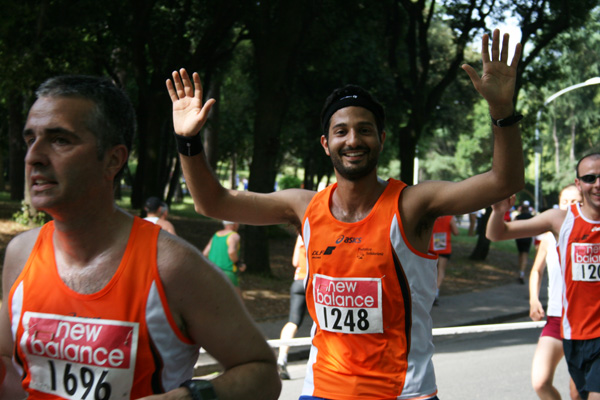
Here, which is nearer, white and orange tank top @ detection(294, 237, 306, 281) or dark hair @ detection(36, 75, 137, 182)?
dark hair @ detection(36, 75, 137, 182)

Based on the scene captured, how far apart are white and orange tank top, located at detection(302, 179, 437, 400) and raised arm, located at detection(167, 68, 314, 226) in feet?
1.28

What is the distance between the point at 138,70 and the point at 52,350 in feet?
47.2

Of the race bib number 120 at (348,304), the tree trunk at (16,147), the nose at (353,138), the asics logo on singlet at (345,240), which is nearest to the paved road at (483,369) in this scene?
the race bib number 120 at (348,304)

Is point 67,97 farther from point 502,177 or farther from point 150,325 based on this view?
point 502,177

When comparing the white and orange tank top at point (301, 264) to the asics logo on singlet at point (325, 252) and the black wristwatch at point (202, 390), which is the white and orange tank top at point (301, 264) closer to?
the asics logo on singlet at point (325, 252)

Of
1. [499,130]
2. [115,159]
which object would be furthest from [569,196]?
[115,159]

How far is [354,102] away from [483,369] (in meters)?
5.72

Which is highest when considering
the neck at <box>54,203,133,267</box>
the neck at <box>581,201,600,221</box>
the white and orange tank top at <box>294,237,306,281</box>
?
the neck at <box>581,201,600,221</box>

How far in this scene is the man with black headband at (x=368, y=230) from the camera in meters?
3.03

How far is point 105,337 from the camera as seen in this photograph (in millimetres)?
2002

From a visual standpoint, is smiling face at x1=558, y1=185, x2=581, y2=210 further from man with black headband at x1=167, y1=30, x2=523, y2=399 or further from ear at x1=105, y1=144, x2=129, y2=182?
ear at x1=105, y1=144, x2=129, y2=182

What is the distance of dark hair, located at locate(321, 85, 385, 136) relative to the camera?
3.59m

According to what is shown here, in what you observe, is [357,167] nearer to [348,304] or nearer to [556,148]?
[348,304]

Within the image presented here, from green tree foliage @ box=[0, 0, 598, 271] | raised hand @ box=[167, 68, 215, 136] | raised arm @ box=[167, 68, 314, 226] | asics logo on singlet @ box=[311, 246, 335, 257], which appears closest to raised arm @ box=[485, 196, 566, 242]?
raised arm @ box=[167, 68, 314, 226]
